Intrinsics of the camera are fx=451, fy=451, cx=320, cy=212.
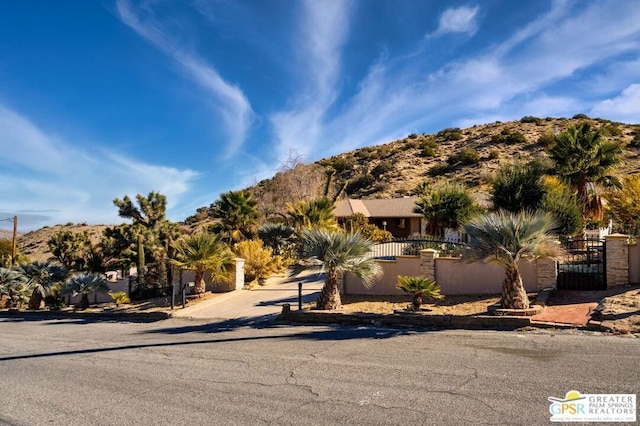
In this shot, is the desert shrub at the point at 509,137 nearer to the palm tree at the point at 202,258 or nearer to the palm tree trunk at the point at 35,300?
the palm tree at the point at 202,258

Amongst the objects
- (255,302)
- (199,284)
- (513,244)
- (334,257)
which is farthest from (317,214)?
(513,244)

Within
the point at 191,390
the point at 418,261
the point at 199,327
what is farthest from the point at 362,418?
the point at 418,261

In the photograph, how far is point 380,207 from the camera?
132 ft

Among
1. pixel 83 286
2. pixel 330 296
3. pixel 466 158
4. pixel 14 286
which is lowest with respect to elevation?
pixel 14 286

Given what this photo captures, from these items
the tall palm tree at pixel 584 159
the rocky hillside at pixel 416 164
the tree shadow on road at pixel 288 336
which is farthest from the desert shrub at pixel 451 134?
the tree shadow on road at pixel 288 336

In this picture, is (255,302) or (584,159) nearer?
(255,302)

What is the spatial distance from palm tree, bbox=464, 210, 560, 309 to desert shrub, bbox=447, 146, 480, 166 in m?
47.4

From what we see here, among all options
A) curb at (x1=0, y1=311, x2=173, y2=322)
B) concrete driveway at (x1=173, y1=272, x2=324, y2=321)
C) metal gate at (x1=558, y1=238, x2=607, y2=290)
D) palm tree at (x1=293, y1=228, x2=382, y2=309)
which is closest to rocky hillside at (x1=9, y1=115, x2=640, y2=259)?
concrete driveway at (x1=173, y1=272, x2=324, y2=321)

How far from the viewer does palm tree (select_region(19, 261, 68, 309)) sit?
2184cm

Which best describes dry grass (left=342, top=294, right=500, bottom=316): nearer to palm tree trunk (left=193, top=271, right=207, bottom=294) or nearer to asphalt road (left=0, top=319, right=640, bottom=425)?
asphalt road (left=0, top=319, right=640, bottom=425)

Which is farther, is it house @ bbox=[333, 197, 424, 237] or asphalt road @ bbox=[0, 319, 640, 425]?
house @ bbox=[333, 197, 424, 237]

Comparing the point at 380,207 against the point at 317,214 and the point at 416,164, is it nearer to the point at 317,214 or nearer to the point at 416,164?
the point at 317,214

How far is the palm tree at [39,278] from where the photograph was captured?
860 inches

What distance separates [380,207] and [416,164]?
A: 81.3 feet
